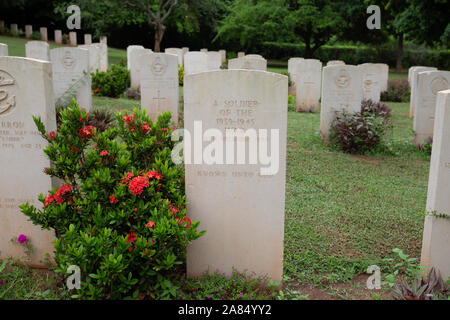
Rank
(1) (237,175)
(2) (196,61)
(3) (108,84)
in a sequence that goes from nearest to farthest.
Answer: (1) (237,175), (3) (108,84), (2) (196,61)

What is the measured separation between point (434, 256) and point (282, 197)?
1.44 meters

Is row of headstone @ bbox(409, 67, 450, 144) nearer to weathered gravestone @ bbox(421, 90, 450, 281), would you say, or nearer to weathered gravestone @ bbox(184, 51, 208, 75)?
weathered gravestone @ bbox(421, 90, 450, 281)

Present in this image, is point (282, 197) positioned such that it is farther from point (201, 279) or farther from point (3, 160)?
point (3, 160)

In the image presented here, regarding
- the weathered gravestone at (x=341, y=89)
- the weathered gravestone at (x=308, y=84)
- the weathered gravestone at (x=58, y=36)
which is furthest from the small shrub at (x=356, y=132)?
the weathered gravestone at (x=58, y=36)

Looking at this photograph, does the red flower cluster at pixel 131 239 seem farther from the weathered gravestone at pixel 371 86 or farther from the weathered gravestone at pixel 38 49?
the weathered gravestone at pixel 38 49

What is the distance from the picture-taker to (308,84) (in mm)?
12383

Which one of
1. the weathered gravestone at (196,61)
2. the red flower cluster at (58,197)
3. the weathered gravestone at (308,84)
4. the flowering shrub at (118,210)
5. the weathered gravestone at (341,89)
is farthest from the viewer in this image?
the weathered gravestone at (196,61)

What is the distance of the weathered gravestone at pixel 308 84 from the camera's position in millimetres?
12227

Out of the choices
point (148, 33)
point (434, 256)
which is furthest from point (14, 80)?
point (148, 33)

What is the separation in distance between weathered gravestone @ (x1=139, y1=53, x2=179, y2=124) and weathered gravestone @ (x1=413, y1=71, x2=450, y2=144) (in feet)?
16.7

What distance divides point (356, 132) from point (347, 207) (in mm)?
3024

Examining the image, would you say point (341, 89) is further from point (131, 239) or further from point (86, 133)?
point (131, 239)

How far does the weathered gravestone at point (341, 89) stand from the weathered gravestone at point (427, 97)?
1244mm

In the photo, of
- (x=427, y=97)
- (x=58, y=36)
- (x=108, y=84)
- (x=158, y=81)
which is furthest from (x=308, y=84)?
(x=58, y=36)
